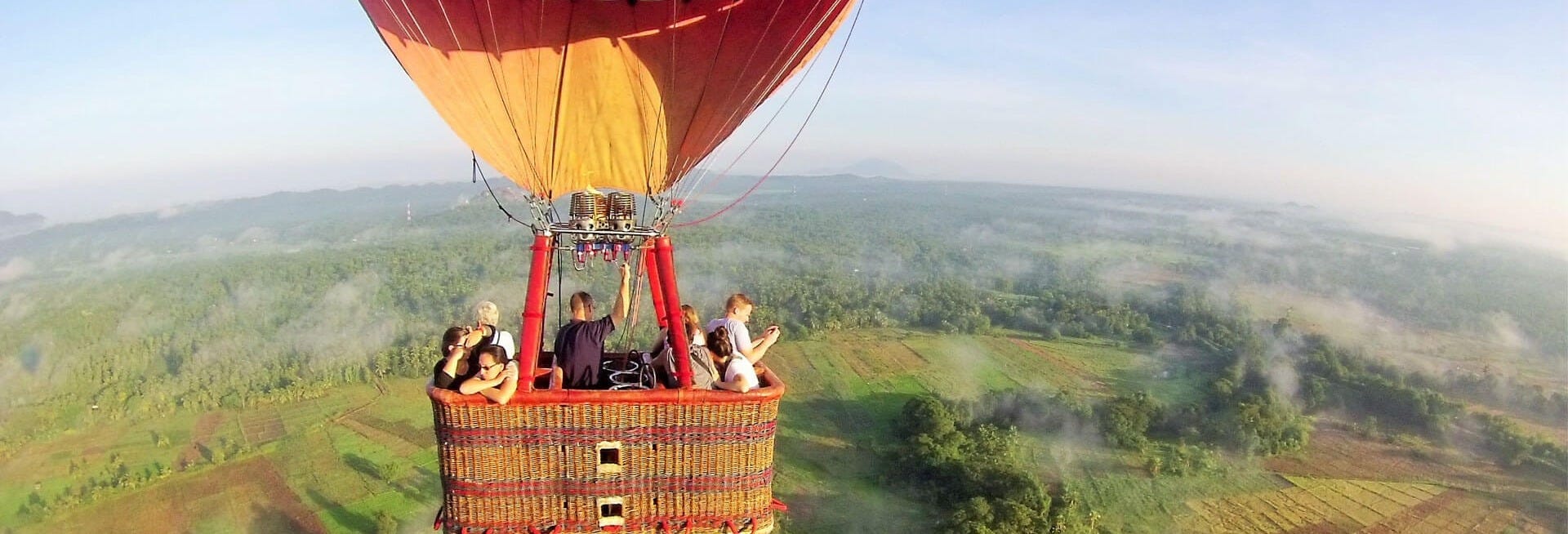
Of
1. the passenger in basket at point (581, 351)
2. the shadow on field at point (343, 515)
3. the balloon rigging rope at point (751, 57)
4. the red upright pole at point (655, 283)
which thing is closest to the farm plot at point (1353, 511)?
the red upright pole at point (655, 283)

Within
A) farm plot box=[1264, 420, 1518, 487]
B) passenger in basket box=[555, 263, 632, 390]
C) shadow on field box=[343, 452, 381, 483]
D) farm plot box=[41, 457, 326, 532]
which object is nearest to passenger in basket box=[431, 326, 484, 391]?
passenger in basket box=[555, 263, 632, 390]

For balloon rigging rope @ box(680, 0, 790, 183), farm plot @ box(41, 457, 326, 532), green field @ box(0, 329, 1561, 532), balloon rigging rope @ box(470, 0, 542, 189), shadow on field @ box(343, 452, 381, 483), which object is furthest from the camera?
shadow on field @ box(343, 452, 381, 483)

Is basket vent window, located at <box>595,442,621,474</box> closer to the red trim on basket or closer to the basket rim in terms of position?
the red trim on basket

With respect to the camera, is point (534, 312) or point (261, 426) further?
point (261, 426)

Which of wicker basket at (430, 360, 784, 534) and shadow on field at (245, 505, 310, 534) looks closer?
wicker basket at (430, 360, 784, 534)

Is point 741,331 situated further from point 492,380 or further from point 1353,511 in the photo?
point 1353,511

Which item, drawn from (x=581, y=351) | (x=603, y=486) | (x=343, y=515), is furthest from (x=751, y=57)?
(x=343, y=515)

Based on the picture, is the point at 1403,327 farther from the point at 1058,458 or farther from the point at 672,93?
the point at 672,93
